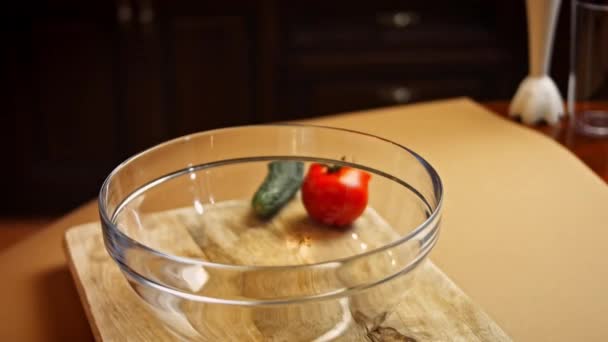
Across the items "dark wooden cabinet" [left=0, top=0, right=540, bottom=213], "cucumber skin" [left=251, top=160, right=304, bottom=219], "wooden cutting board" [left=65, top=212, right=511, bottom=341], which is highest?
"cucumber skin" [left=251, top=160, right=304, bottom=219]

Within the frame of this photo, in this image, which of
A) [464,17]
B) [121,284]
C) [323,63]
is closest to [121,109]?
[323,63]

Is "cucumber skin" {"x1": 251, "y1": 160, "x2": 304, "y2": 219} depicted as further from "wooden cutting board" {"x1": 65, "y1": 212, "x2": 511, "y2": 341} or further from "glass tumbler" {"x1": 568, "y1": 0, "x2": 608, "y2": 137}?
"glass tumbler" {"x1": 568, "y1": 0, "x2": 608, "y2": 137}

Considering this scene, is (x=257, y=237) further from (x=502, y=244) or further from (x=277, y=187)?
(x=502, y=244)

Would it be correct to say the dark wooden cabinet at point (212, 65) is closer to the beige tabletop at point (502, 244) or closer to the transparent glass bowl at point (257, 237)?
the beige tabletop at point (502, 244)

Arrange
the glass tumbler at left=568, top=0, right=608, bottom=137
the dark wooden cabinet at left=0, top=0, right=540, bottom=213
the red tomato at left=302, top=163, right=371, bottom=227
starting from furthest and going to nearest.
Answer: the dark wooden cabinet at left=0, top=0, right=540, bottom=213
the glass tumbler at left=568, top=0, right=608, bottom=137
the red tomato at left=302, top=163, right=371, bottom=227

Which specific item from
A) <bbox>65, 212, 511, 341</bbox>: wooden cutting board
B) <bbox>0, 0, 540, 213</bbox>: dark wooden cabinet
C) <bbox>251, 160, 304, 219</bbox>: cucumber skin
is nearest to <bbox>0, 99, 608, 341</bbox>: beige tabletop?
<bbox>65, 212, 511, 341</bbox>: wooden cutting board

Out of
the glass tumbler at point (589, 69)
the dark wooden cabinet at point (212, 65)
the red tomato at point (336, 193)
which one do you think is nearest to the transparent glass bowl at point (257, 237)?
the red tomato at point (336, 193)

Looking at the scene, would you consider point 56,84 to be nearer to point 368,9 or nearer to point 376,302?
point 368,9

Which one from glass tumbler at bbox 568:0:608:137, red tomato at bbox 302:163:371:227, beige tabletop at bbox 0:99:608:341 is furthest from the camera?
glass tumbler at bbox 568:0:608:137
